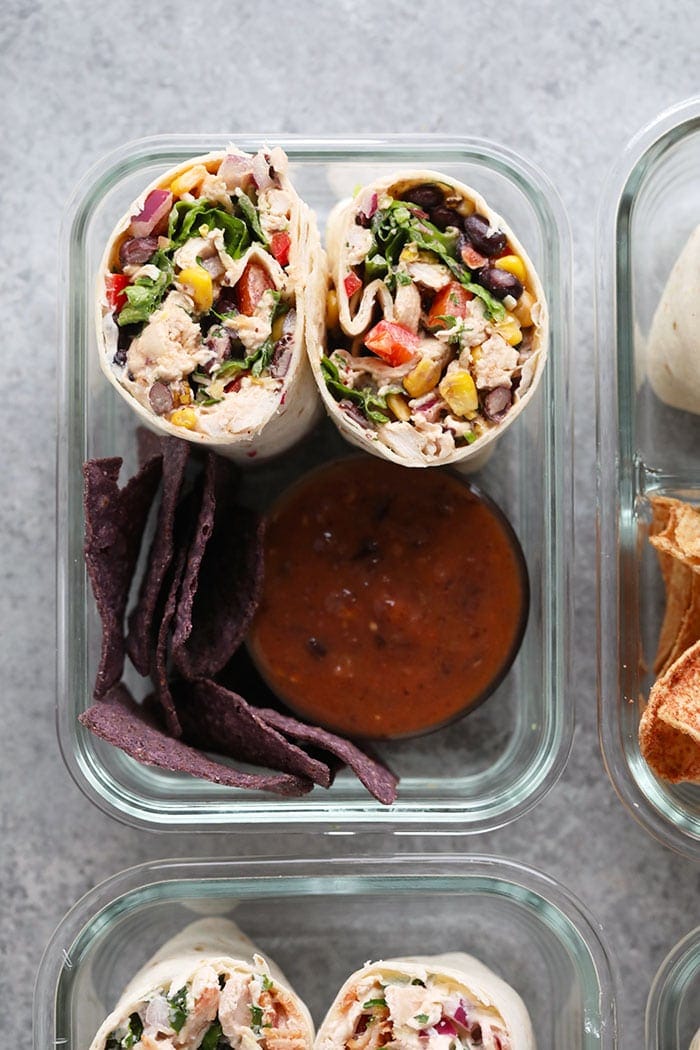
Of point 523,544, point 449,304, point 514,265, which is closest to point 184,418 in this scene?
point 449,304

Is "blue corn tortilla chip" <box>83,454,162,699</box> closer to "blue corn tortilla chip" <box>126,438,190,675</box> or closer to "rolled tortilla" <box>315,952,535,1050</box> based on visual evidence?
"blue corn tortilla chip" <box>126,438,190,675</box>

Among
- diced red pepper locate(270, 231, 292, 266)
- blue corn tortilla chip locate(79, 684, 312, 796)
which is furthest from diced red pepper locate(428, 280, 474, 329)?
blue corn tortilla chip locate(79, 684, 312, 796)

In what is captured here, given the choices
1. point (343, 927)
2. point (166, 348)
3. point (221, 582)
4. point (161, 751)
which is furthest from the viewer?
point (343, 927)

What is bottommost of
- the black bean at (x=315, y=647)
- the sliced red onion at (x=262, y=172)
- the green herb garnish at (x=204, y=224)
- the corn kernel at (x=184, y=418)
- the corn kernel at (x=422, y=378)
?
the black bean at (x=315, y=647)

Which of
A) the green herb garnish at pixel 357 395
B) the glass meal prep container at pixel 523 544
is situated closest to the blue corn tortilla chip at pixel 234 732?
the glass meal prep container at pixel 523 544

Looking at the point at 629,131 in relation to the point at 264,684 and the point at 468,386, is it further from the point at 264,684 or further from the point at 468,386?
the point at 264,684

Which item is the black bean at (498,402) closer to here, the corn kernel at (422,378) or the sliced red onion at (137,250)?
the corn kernel at (422,378)

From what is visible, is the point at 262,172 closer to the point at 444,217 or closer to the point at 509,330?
the point at 444,217
